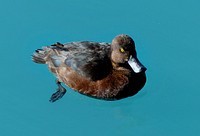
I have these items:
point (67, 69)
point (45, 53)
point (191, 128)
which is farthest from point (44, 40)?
point (191, 128)

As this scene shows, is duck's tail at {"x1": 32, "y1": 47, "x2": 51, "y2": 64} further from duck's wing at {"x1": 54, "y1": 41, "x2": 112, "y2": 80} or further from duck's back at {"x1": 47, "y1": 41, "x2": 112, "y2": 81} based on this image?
duck's wing at {"x1": 54, "y1": 41, "x2": 112, "y2": 80}

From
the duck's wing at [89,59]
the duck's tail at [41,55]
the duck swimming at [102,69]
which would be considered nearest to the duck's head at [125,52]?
the duck swimming at [102,69]

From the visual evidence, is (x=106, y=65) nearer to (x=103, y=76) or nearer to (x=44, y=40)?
(x=103, y=76)

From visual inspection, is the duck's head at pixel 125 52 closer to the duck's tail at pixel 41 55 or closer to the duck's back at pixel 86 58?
the duck's back at pixel 86 58

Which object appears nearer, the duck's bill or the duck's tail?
the duck's bill

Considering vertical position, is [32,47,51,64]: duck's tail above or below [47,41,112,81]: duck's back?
above

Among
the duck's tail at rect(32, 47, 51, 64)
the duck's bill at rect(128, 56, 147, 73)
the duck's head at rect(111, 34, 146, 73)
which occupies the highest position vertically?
the duck's tail at rect(32, 47, 51, 64)

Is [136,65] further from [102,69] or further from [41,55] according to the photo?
[41,55]

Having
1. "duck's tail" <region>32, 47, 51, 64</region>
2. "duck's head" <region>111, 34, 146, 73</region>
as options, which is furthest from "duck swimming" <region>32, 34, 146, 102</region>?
"duck's tail" <region>32, 47, 51, 64</region>
